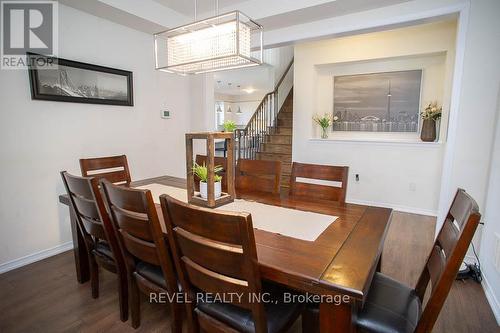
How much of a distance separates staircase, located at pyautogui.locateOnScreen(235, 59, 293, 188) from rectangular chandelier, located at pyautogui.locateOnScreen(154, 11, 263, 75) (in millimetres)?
3367

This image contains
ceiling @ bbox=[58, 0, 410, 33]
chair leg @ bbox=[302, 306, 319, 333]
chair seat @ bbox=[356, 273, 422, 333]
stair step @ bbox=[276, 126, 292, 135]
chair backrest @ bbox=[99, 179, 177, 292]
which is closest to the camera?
chair seat @ bbox=[356, 273, 422, 333]

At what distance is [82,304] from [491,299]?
9.48 ft

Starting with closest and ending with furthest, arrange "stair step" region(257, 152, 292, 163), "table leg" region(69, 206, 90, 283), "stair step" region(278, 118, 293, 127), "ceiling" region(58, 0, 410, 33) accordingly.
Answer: "table leg" region(69, 206, 90, 283), "ceiling" region(58, 0, 410, 33), "stair step" region(257, 152, 292, 163), "stair step" region(278, 118, 293, 127)

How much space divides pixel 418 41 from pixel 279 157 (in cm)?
277

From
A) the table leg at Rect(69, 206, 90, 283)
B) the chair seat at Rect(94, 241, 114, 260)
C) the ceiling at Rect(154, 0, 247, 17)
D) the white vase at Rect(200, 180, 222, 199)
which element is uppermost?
the ceiling at Rect(154, 0, 247, 17)

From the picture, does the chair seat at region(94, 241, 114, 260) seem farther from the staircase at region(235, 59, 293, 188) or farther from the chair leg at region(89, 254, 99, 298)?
the staircase at region(235, 59, 293, 188)

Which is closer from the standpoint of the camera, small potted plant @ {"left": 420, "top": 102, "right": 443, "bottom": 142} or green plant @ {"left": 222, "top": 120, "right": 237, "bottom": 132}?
green plant @ {"left": 222, "top": 120, "right": 237, "bottom": 132}

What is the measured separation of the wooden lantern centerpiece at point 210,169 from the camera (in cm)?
162

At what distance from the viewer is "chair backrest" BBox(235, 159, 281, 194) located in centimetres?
220

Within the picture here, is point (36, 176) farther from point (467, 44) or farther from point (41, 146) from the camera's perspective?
point (467, 44)

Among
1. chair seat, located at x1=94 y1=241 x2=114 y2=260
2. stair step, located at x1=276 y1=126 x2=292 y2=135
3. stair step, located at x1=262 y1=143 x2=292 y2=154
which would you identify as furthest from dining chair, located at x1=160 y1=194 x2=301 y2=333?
stair step, located at x1=276 y1=126 x2=292 y2=135

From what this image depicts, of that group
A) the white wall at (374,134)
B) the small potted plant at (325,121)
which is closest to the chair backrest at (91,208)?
the white wall at (374,134)

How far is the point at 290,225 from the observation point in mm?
1417

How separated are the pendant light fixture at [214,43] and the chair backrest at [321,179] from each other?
2.86 ft
